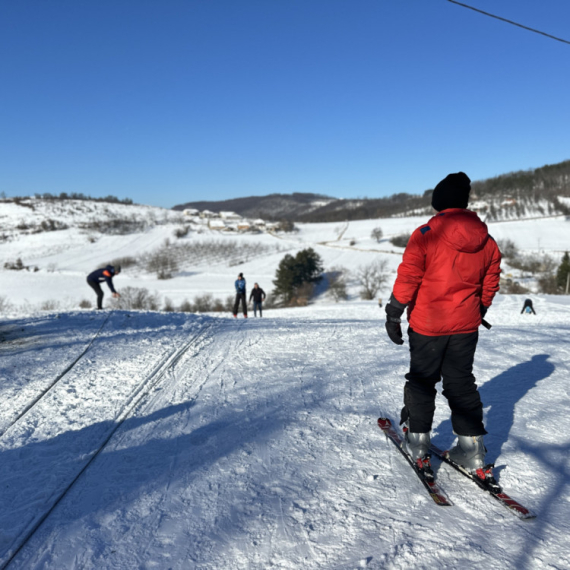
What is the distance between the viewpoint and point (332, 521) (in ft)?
8.76

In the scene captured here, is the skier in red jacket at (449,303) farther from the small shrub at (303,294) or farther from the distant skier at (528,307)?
the small shrub at (303,294)

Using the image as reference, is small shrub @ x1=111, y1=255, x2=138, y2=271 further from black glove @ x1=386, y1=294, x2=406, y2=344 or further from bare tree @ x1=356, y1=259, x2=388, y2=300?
black glove @ x1=386, y1=294, x2=406, y2=344

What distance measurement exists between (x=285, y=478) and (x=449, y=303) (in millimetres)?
1864

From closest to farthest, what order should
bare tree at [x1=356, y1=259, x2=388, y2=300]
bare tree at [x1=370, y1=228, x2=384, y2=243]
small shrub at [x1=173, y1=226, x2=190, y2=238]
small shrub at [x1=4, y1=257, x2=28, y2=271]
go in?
1. bare tree at [x1=356, y1=259, x2=388, y2=300]
2. small shrub at [x1=4, y1=257, x2=28, y2=271]
3. bare tree at [x1=370, y1=228, x2=384, y2=243]
4. small shrub at [x1=173, y1=226, x2=190, y2=238]

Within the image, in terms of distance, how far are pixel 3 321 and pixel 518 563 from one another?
1028 centimetres

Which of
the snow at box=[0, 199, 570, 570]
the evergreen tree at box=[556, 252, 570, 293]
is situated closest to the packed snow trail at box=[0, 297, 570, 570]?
the snow at box=[0, 199, 570, 570]

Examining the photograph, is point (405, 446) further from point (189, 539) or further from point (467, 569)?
point (189, 539)

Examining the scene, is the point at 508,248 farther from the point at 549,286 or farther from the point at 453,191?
the point at 453,191

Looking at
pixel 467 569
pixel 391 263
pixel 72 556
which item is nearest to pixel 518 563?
pixel 467 569

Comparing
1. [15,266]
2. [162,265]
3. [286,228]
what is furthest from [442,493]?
[286,228]

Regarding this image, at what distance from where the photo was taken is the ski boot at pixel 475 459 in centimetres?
295

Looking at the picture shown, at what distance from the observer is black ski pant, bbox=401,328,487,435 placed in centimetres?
299

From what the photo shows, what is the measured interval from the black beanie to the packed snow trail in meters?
2.10

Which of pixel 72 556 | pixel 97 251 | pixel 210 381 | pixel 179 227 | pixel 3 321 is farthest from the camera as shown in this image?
pixel 179 227
